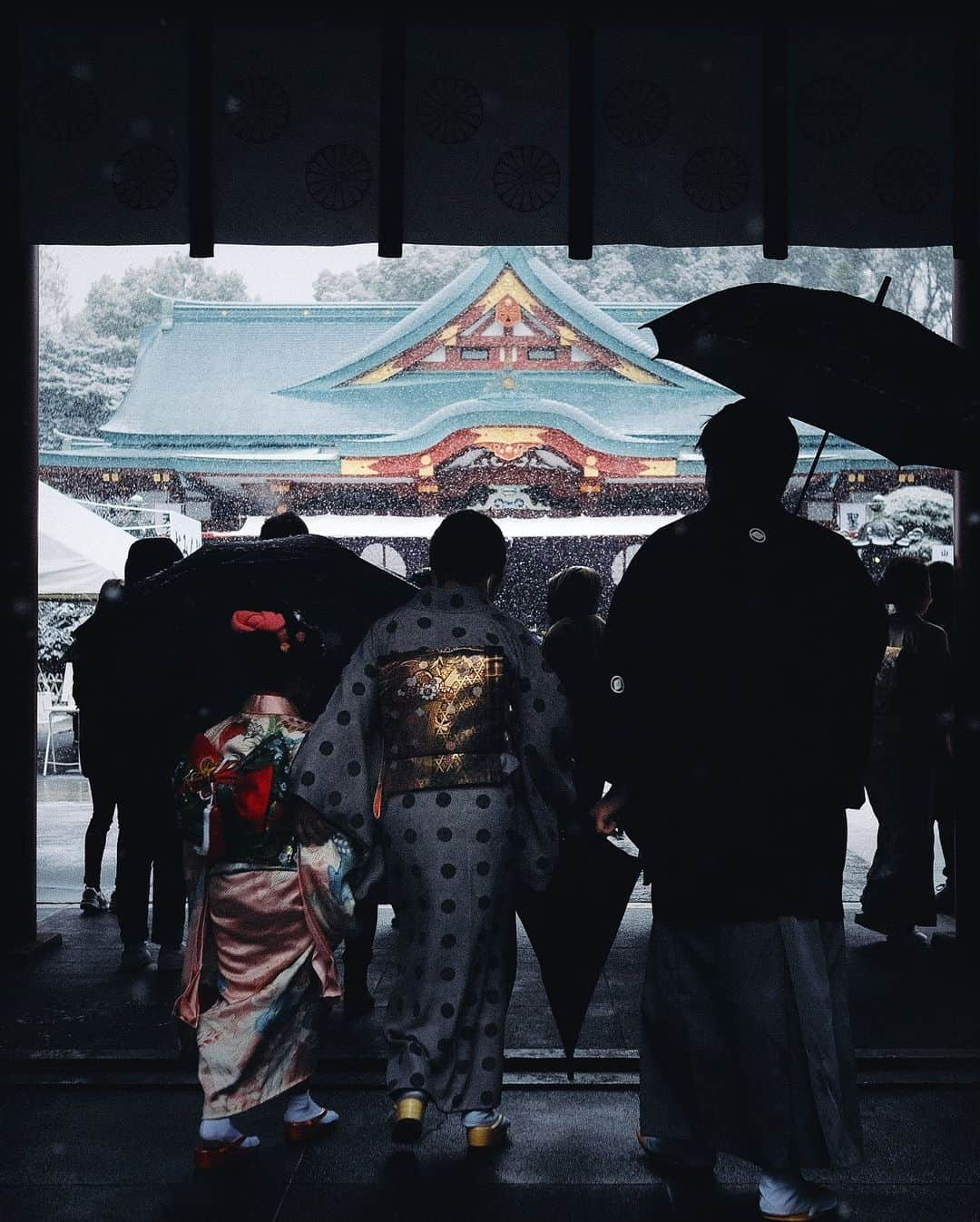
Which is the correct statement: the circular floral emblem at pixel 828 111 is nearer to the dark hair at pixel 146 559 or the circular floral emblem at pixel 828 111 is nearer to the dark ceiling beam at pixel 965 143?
the dark ceiling beam at pixel 965 143

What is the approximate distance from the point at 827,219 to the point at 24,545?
3256mm

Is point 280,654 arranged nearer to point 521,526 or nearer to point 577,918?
point 577,918

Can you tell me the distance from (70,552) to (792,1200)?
11884mm

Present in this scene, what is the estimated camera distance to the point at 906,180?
4.87m

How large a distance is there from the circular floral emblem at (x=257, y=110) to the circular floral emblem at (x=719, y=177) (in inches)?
60.6

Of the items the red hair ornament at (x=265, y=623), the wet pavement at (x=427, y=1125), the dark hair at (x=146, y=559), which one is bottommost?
the wet pavement at (x=427, y=1125)

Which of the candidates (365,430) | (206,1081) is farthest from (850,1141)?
(365,430)

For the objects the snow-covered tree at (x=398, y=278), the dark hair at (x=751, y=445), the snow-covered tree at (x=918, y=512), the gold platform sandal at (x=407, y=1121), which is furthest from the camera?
the snow-covered tree at (x=398, y=278)

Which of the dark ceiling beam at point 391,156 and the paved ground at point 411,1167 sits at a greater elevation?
the dark ceiling beam at point 391,156

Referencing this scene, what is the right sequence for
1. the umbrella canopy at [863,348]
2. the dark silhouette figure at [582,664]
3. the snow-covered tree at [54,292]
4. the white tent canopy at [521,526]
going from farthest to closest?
1. the snow-covered tree at [54,292]
2. the white tent canopy at [521,526]
3. the dark silhouette figure at [582,664]
4. the umbrella canopy at [863,348]

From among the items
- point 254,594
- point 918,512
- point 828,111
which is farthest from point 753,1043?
point 918,512

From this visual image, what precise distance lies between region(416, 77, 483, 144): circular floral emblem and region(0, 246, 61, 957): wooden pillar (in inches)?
62.7

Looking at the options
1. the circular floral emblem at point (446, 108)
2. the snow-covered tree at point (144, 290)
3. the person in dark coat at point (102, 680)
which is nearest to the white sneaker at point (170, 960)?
the person in dark coat at point (102, 680)

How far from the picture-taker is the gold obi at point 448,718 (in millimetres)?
3064
